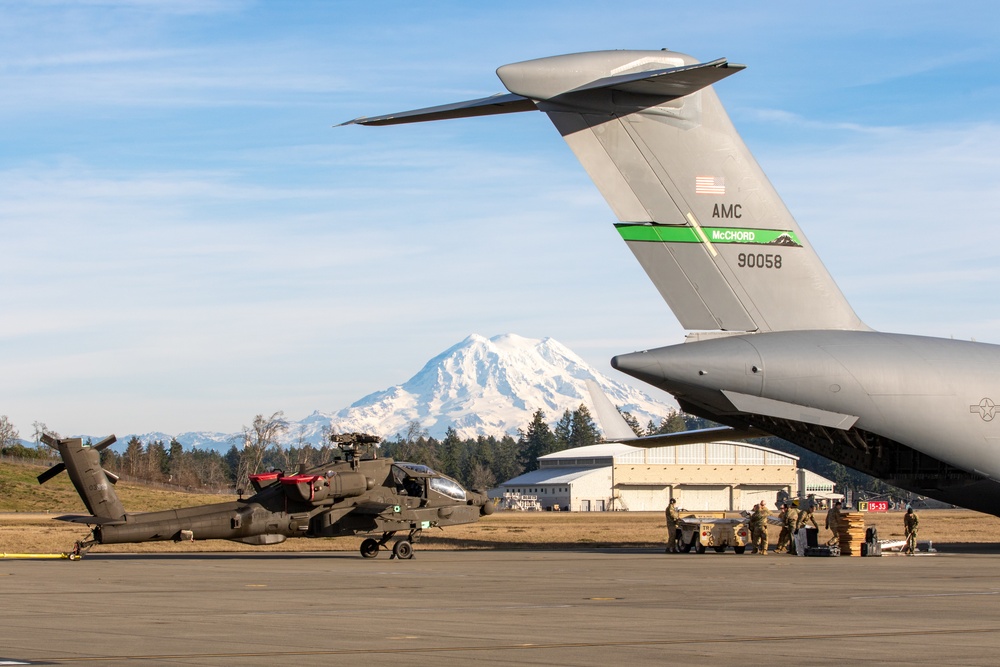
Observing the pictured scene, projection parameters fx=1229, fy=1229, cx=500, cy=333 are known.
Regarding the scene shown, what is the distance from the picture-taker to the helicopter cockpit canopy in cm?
2789

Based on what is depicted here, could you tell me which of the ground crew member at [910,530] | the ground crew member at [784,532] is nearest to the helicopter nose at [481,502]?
the ground crew member at [784,532]

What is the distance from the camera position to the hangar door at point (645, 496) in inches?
4296

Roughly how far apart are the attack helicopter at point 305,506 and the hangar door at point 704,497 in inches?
3163

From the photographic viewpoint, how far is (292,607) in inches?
594

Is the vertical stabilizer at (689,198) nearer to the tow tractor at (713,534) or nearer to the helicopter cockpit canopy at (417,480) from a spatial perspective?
the tow tractor at (713,534)

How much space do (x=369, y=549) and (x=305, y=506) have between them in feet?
5.85

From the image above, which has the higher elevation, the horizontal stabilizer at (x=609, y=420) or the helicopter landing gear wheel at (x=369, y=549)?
the horizontal stabilizer at (x=609, y=420)

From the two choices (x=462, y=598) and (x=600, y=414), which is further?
(x=600, y=414)

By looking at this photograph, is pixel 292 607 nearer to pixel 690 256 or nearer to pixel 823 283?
pixel 690 256

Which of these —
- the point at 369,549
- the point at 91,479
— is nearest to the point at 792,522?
the point at 369,549

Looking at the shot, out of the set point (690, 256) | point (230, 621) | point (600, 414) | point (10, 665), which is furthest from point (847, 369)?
point (10, 665)

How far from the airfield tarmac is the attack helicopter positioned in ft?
4.90

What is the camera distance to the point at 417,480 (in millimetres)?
27938

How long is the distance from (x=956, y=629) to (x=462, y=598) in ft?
21.3
